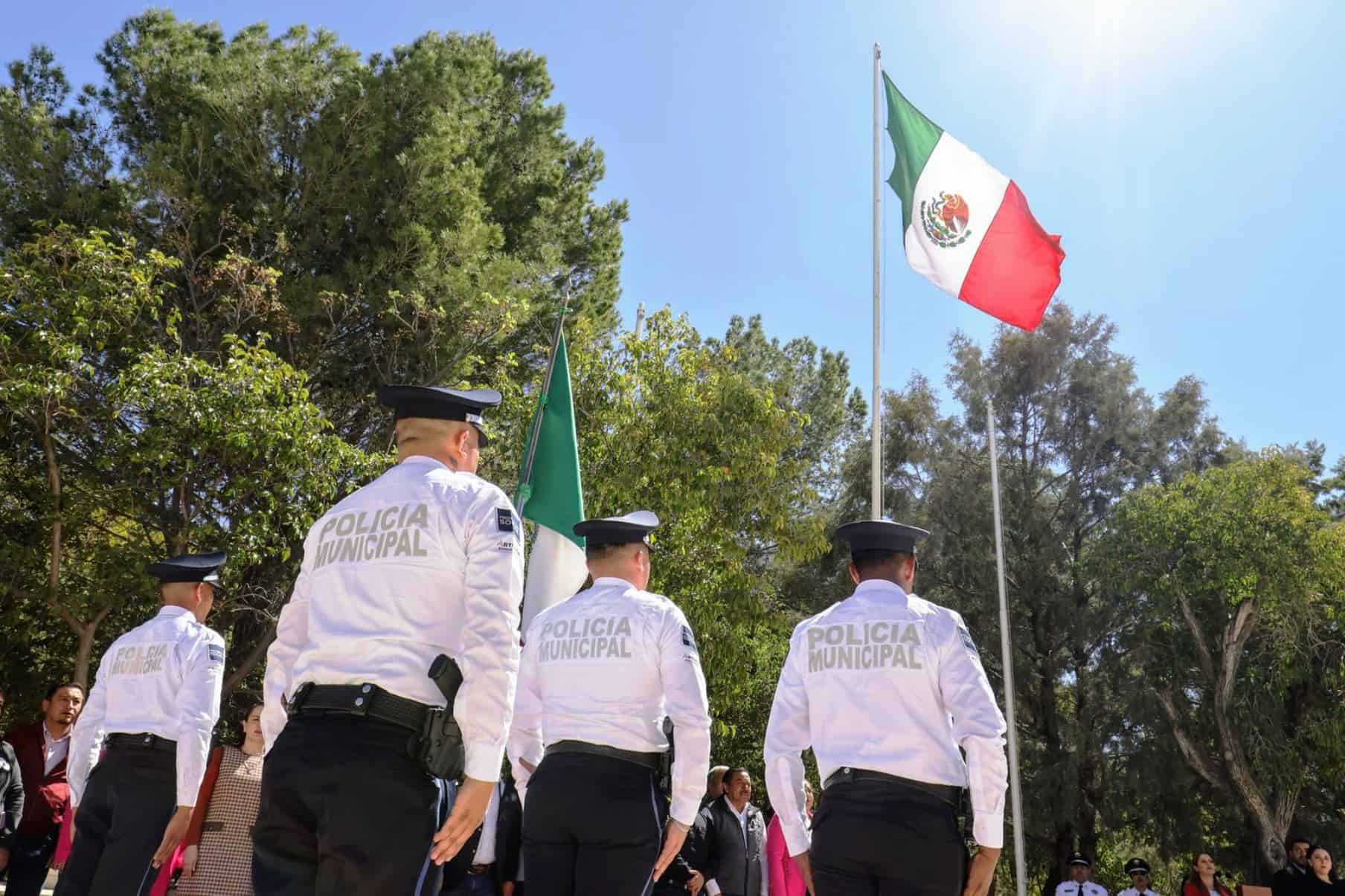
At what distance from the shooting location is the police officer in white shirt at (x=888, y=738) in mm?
3672

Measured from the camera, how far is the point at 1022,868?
766 inches

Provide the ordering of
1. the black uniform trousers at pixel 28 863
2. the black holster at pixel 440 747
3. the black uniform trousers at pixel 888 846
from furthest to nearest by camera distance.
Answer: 1. the black uniform trousers at pixel 28 863
2. the black uniform trousers at pixel 888 846
3. the black holster at pixel 440 747

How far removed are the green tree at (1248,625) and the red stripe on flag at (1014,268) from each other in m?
13.9

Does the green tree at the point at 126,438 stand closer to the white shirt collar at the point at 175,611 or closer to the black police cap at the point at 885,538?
the white shirt collar at the point at 175,611

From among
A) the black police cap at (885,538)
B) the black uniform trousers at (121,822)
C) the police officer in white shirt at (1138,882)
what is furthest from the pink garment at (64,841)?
the police officer in white shirt at (1138,882)

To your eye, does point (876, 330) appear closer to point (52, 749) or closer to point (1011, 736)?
point (52, 749)

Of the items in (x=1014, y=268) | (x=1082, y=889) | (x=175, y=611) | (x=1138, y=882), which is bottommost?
(x=1082, y=889)

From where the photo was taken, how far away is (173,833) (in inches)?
198

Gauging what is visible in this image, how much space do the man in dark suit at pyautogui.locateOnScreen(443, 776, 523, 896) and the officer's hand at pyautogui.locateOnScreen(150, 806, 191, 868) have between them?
3319 millimetres

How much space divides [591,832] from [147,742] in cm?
240

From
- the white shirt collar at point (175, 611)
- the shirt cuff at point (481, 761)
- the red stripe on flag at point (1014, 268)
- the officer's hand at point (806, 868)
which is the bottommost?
the officer's hand at point (806, 868)

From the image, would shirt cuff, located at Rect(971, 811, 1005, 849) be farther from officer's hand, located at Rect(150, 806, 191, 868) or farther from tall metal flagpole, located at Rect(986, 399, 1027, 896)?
tall metal flagpole, located at Rect(986, 399, 1027, 896)

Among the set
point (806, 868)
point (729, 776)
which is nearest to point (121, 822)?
point (806, 868)

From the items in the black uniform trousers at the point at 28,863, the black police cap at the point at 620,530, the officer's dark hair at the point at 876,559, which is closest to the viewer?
the officer's dark hair at the point at 876,559
